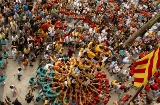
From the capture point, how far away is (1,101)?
55.7 feet

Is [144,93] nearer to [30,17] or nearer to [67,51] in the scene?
[67,51]

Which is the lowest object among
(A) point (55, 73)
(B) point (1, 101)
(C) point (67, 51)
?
(B) point (1, 101)

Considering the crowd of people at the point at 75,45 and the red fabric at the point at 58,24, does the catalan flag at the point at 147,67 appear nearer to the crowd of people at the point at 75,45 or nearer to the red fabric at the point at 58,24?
the crowd of people at the point at 75,45

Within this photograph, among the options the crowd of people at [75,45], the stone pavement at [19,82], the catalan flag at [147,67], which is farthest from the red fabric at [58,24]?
the catalan flag at [147,67]

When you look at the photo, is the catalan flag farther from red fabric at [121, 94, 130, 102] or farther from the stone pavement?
the stone pavement

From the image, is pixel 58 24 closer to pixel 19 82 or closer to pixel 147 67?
pixel 19 82

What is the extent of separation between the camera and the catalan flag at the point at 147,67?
1286 centimetres

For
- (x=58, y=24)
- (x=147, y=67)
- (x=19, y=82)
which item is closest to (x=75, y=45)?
(x=58, y=24)

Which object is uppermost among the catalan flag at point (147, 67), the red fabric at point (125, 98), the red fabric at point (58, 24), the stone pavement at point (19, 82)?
the red fabric at point (58, 24)

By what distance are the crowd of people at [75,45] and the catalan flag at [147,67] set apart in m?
4.20

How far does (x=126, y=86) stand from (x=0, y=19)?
10.9 meters

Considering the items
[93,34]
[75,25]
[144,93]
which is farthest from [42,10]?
[144,93]

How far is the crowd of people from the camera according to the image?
17609 mm

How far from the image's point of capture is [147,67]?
13.1 meters
